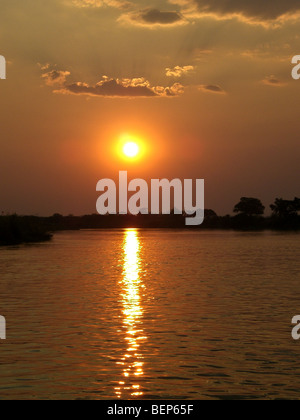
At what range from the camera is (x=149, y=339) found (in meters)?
17.8

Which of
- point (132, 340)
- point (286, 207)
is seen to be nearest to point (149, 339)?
point (132, 340)

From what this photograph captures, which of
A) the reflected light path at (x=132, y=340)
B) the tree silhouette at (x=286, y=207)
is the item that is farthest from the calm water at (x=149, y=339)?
the tree silhouette at (x=286, y=207)

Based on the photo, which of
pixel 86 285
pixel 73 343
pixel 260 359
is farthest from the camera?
pixel 86 285

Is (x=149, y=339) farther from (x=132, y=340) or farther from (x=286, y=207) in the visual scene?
(x=286, y=207)

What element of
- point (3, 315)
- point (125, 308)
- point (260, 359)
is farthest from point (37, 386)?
point (125, 308)

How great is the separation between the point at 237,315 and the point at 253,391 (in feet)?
29.8

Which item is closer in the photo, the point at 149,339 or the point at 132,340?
the point at 132,340

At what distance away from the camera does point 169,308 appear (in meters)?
23.6

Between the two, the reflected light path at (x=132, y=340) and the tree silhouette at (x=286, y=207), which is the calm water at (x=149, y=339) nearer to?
the reflected light path at (x=132, y=340)

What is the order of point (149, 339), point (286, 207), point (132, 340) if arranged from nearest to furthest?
point (132, 340) → point (149, 339) → point (286, 207)

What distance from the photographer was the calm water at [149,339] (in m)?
13.2

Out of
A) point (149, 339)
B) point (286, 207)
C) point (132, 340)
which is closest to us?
point (132, 340)

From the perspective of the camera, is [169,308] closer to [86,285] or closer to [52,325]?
Result: [52,325]

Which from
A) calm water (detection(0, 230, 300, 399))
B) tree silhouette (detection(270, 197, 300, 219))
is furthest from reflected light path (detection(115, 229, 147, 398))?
tree silhouette (detection(270, 197, 300, 219))
